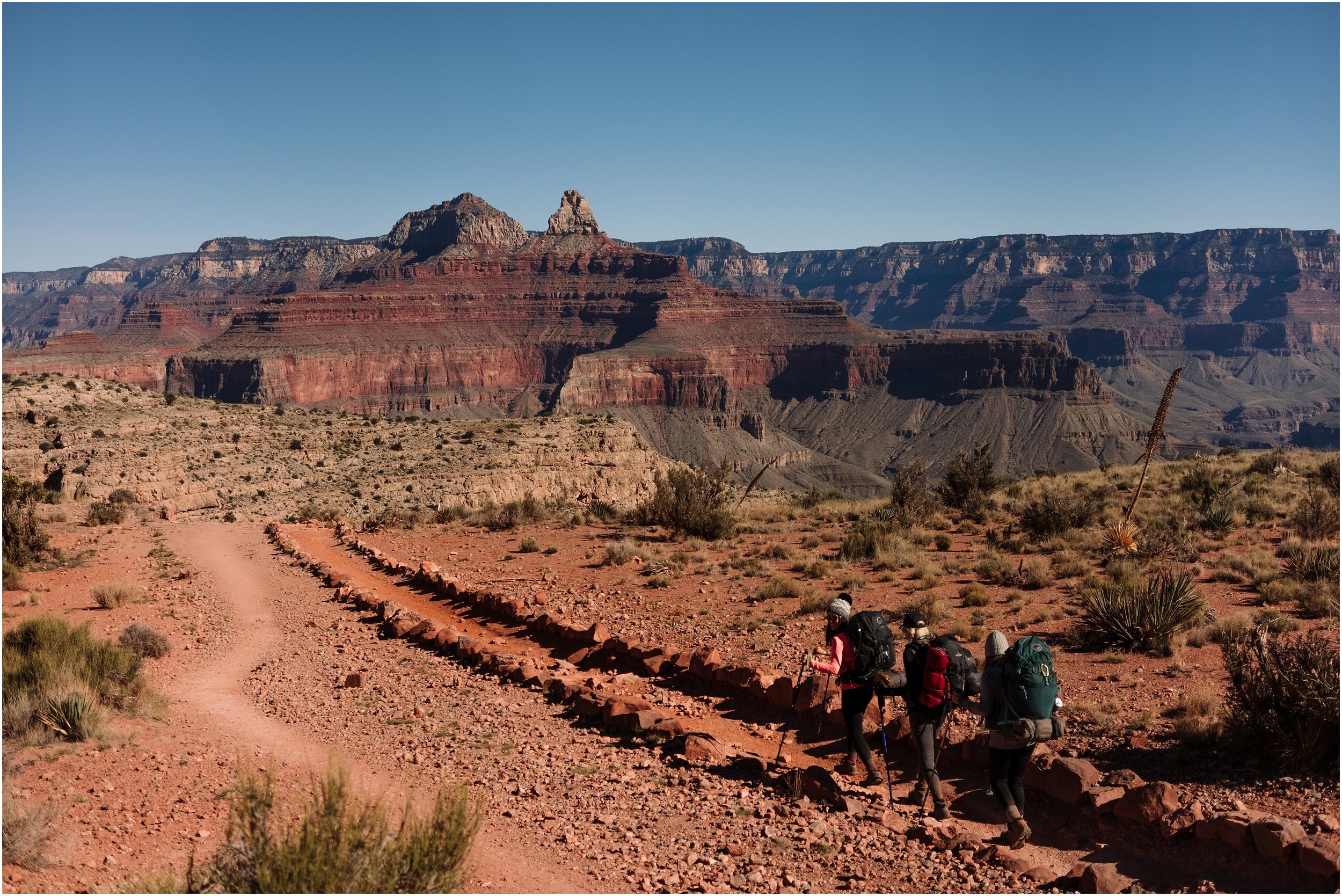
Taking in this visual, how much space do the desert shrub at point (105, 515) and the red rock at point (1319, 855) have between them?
29.6 m

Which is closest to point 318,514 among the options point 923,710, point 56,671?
point 56,671

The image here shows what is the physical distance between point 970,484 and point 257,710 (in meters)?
20.1

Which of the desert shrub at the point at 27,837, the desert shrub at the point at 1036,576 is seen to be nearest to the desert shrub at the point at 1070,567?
the desert shrub at the point at 1036,576

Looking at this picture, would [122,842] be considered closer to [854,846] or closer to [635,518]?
[854,846]

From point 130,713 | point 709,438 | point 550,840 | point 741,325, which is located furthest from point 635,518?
point 741,325

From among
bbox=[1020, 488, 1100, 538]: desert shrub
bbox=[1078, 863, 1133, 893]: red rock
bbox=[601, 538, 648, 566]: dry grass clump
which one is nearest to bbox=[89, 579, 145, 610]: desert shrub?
bbox=[601, 538, 648, 566]: dry grass clump

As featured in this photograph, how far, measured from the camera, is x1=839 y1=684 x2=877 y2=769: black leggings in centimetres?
940

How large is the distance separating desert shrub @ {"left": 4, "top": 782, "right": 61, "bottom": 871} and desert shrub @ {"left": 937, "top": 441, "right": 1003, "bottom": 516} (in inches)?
815

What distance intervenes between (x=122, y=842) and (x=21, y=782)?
1828 mm

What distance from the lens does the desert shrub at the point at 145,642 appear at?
1393cm

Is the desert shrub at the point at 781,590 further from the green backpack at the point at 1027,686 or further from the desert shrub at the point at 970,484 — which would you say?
the desert shrub at the point at 970,484

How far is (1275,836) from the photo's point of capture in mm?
7023

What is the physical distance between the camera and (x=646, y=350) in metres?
166

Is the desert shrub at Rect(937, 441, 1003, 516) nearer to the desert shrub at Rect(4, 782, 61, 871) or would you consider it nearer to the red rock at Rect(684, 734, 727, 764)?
the red rock at Rect(684, 734, 727, 764)
